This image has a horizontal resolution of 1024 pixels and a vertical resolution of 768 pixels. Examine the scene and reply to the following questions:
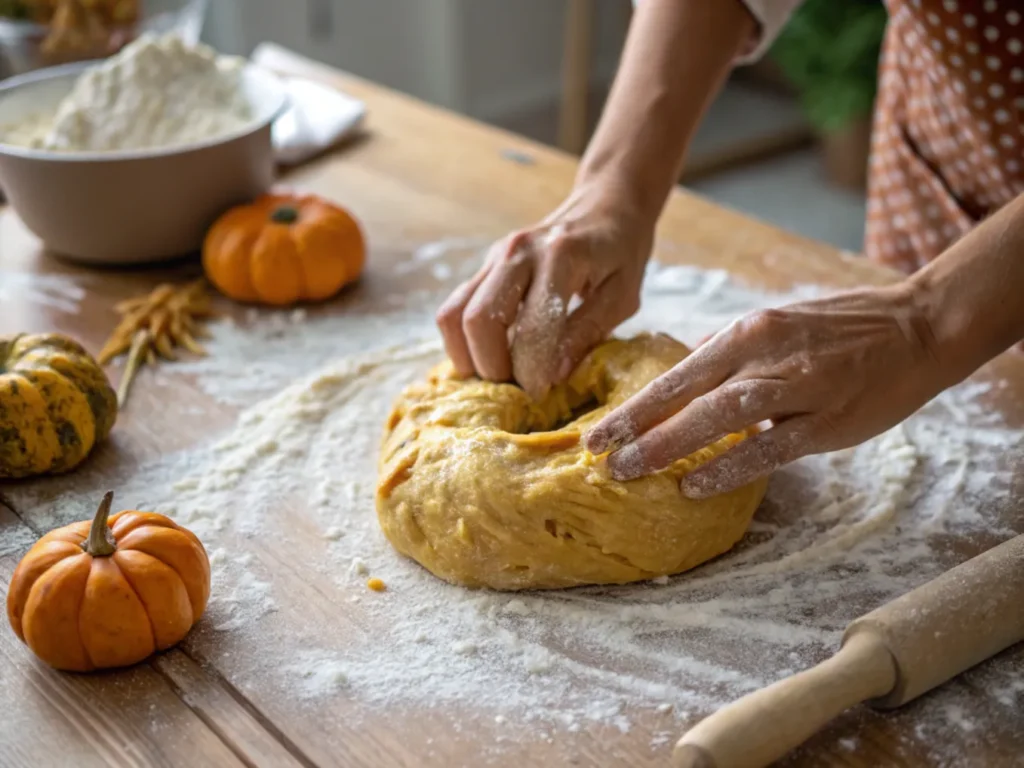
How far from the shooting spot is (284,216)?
7.26ft

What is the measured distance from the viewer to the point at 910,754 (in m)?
1.28

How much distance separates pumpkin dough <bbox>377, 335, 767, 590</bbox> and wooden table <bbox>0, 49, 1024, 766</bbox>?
0.56 feet

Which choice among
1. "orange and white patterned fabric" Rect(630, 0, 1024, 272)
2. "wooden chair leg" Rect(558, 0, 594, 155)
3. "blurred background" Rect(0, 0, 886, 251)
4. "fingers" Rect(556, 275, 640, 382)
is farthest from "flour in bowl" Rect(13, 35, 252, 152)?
"wooden chair leg" Rect(558, 0, 594, 155)

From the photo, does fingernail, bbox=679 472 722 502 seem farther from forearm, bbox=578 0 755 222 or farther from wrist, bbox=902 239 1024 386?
forearm, bbox=578 0 755 222

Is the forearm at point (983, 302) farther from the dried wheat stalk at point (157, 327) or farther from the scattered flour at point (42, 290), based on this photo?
the scattered flour at point (42, 290)

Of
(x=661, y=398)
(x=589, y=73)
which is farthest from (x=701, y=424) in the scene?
(x=589, y=73)

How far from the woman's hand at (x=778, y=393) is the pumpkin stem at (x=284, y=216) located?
0.92m

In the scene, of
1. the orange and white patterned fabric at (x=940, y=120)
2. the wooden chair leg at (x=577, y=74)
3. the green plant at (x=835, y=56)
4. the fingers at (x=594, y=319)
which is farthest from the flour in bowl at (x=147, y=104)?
the green plant at (x=835, y=56)

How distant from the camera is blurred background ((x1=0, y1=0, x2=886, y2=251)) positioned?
14.5ft

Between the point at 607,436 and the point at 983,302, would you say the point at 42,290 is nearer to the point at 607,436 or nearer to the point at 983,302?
the point at 607,436

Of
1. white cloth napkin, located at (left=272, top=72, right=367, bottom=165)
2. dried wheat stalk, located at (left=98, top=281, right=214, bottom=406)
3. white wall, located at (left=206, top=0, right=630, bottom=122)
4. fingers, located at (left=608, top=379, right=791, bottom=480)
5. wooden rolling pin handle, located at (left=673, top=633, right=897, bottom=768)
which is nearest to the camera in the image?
wooden rolling pin handle, located at (left=673, top=633, right=897, bottom=768)

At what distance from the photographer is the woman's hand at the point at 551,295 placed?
1.75 metres

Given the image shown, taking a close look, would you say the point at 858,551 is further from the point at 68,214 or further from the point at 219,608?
the point at 68,214

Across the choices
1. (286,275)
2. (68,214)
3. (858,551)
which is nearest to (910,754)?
(858,551)
